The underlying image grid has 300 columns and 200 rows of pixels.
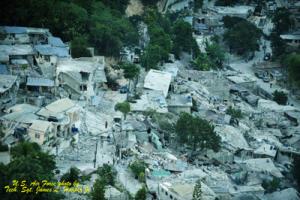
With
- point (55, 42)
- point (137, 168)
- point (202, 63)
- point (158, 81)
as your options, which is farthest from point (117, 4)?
point (137, 168)

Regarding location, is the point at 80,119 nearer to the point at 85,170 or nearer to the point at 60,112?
the point at 60,112

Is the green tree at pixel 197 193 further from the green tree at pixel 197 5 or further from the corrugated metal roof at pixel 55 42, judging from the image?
the green tree at pixel 197 5

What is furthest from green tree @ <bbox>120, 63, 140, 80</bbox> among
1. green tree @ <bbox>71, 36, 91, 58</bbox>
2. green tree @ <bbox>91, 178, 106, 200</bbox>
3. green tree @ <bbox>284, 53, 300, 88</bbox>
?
green tree @ <bbox>284, 53, 300, 88</bbox>

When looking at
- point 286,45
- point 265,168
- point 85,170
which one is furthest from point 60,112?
point 286,45

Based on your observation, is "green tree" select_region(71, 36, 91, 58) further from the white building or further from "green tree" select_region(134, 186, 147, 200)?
"green tree" select_region(134, 186, 147, 200)

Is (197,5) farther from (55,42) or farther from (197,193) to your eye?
(197,193)

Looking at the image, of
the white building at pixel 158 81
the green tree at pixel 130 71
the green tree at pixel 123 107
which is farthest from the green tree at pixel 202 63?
the green tree at pixel 123 107

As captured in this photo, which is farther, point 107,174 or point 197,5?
point 197,5

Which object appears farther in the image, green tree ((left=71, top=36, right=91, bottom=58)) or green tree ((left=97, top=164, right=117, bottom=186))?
Answer: green tree ((left=71, top=36, right=91, bottom=58))
